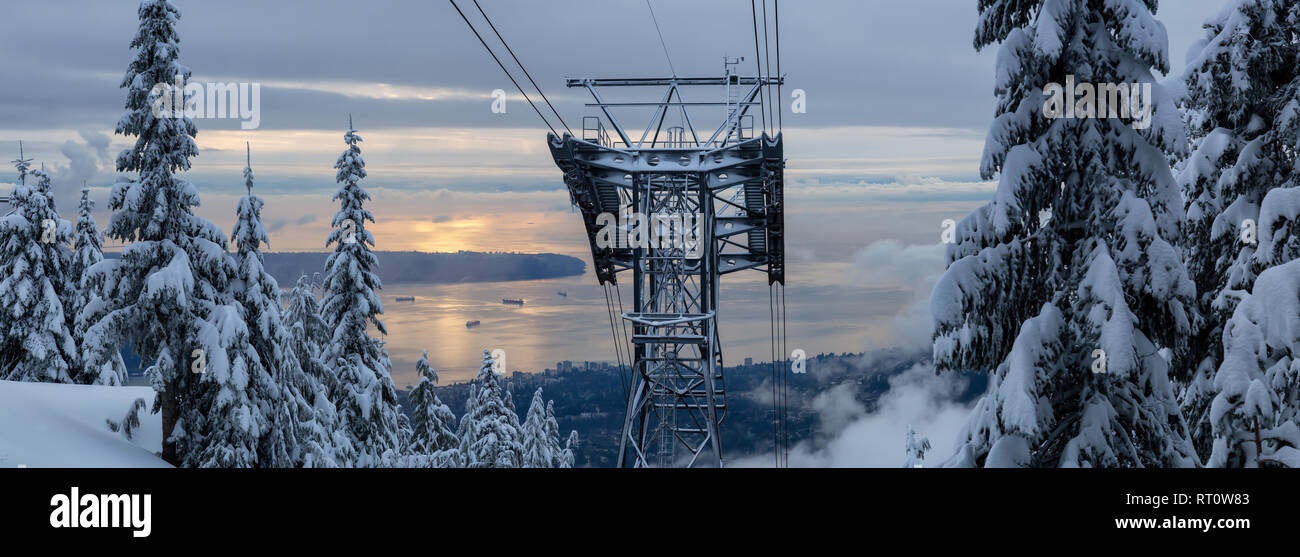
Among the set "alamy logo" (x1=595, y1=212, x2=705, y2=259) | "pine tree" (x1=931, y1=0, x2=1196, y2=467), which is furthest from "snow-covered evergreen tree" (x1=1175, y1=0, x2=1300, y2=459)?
"alamy logo" (x1=595, y1=212, x2=705, y2=259)

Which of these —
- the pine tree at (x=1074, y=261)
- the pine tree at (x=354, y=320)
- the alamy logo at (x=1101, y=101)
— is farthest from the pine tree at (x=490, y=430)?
the alamy logo at (x=1101, y=101)

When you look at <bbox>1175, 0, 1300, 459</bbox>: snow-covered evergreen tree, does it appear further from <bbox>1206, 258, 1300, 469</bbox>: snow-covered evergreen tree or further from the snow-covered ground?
the snow-covered ground

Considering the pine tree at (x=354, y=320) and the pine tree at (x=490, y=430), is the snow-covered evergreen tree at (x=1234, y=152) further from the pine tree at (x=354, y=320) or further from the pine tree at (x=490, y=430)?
the pine tree at (x=490, y=430)
